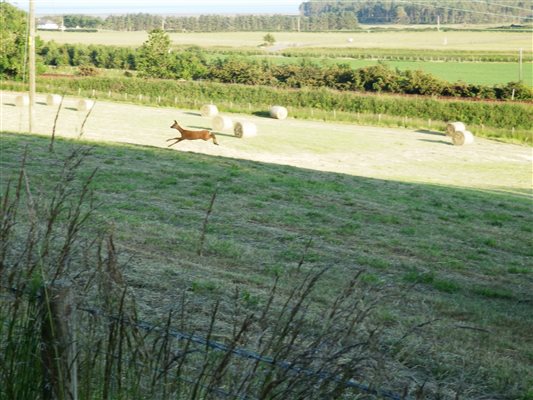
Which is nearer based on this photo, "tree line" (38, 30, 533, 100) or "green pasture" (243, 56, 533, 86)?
"tree line" (38, 30, 533, 100)

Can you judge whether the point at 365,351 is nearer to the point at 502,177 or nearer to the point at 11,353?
the point at 11,353

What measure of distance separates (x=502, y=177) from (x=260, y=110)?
25228 millimetres

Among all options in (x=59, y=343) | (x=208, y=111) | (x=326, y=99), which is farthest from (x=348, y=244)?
(x=326, y=99)

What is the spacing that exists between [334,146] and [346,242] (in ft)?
79.1

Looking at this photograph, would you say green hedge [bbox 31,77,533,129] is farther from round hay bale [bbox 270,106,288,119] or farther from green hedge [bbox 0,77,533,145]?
round hay bale [bbox 270,106,288,119]

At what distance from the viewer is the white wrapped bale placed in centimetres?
3938

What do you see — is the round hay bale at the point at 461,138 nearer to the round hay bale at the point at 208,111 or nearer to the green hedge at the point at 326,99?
the green hedge at the point at 326,99

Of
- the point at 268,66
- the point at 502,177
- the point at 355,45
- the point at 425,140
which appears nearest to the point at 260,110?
the point at 425,140

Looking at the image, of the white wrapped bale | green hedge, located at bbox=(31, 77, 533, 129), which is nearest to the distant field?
green hedge, located at bbox=(31, 77, 533, 129)

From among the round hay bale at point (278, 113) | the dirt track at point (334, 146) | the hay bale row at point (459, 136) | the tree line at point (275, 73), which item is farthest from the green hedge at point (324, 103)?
the hay bale row at point (459, 136)

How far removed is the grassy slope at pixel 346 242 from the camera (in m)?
8.66

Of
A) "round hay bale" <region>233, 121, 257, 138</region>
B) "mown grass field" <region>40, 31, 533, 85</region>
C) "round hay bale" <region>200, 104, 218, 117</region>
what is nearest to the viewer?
"round hay bale" <region>233, 121, 257, 138</region>

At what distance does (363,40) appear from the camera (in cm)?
14562

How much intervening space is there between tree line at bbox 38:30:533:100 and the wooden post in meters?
56.1
